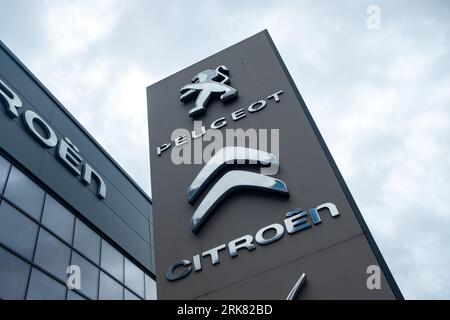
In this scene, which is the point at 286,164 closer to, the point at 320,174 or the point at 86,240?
the point at 320,174

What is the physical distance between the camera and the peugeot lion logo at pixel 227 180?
21.2ft

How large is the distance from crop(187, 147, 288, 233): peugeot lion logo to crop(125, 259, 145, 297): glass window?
8.41 meters

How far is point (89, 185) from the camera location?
1413cm

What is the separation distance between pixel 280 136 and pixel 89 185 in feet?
29.4

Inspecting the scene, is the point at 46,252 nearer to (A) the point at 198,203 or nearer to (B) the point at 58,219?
(B) the point at 58,219

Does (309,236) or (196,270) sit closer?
(309,236)

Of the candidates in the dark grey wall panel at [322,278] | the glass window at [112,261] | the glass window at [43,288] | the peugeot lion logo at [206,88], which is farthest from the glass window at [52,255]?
the dark grey wall panel at [322,278]

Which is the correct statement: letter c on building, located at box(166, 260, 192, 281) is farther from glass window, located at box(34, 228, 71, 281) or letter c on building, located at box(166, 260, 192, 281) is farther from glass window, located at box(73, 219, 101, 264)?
glass window, located at box(73, 219, 101, 264)

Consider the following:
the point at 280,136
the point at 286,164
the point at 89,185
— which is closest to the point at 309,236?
the point at 286,164

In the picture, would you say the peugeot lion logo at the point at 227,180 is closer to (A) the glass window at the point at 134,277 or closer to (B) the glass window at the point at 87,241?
(B) the glass window at the point at 87,241

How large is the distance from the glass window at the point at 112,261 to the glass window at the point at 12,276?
11.9 ft

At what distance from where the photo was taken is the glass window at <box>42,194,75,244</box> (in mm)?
11500

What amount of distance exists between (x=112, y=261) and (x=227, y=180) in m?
8.43
